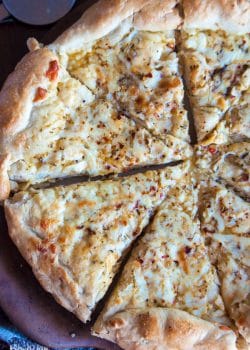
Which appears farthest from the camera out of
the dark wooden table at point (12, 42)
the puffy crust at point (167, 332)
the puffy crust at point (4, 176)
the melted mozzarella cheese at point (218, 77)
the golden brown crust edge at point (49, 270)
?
the dark wooden table at point (12, 42)

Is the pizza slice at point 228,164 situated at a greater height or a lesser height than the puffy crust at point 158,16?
lesser

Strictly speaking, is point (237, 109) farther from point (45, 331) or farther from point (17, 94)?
point (45, 331)

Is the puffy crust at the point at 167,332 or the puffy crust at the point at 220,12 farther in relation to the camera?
the puffy crust at the point at 220,12

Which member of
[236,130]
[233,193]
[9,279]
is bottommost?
[9,279]

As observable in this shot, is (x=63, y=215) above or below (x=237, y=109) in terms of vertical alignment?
below

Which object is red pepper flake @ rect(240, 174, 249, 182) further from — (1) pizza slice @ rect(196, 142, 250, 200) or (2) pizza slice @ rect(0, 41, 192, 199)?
(2) pizza slice @ rect(0, 41, 192, 199)

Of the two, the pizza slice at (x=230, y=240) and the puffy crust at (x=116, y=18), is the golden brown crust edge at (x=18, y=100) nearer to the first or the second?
the puffy crust at (x=116, y=18)

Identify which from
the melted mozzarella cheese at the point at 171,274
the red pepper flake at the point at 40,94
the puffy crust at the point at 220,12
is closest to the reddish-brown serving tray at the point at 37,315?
the melted mozzarella cheese at the point at 171,274

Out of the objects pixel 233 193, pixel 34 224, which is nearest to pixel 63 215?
pixel 34 224
